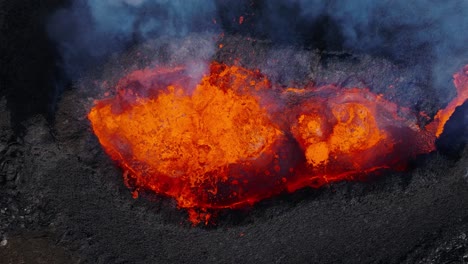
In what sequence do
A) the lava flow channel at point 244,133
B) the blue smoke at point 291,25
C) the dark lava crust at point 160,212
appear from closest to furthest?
the dark lava crust at point 160,212
the blue smoke at point 291,25
the lava flow channel at point 244,133

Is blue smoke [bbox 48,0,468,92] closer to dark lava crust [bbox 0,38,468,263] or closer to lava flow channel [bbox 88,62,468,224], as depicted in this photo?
dark lava crust [bbox 0,38,468,263]

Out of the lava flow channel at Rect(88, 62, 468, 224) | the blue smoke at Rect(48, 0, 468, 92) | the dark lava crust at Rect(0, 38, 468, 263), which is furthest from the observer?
the lava flow channel at Rect(88, 62, 468, 224)

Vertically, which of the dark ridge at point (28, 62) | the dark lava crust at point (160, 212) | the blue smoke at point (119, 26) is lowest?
the dark lava crust at point (160, 212)

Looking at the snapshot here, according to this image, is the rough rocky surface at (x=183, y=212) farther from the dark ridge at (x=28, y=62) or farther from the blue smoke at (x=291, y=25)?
the blue smoke at (x=291, y=25)

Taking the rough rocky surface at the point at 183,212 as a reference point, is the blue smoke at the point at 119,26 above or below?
above

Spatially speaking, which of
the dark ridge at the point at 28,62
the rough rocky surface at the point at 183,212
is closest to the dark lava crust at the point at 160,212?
the rough rocky surface at the point at 183,212

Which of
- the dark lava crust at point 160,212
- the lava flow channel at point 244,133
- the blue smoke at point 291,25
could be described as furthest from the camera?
the lava flow channel at point 244,133

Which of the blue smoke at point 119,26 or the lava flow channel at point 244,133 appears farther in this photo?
the lava flow channel at point 244,133

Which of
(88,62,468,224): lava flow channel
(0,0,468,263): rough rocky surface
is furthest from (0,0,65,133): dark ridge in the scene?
(88,62,468,224): lava flow channel

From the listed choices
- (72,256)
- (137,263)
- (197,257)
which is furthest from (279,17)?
(72,256)
